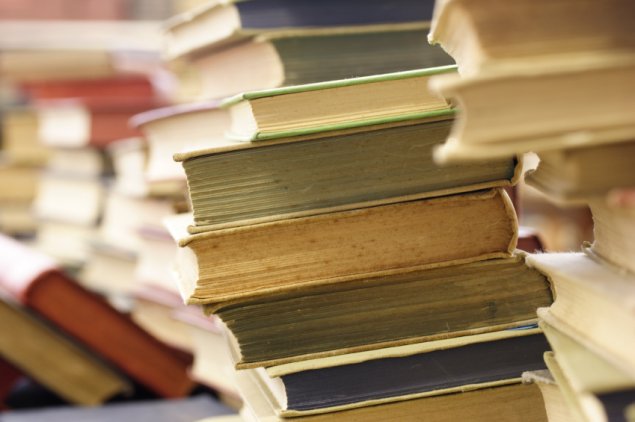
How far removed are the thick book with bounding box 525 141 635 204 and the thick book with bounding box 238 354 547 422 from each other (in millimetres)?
262

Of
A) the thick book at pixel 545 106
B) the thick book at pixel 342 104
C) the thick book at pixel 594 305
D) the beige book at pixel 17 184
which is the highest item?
the beige book at pixel 17 184

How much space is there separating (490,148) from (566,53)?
2.6 inches

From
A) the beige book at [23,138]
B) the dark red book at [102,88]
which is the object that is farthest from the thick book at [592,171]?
the beige book at [23,138]

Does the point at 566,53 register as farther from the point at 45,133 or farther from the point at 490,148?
the point at 45,133

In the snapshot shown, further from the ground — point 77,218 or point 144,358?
point 77,218

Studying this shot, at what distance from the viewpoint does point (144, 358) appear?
1.06 meters

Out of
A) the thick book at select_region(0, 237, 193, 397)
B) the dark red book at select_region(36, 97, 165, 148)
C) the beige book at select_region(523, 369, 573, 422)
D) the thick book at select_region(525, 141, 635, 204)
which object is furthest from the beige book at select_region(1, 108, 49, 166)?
the thick book at select_region(525, 141, 635, 204)

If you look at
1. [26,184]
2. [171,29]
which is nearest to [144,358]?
[171,29]

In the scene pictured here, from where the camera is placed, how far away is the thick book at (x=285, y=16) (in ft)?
2.64

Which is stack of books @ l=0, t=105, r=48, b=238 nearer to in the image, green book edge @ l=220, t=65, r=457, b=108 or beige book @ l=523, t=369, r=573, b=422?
green book edge @ l=220, t=65, r=457, b=108

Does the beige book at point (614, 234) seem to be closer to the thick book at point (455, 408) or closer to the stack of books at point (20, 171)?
the thick book at point (455, 408)

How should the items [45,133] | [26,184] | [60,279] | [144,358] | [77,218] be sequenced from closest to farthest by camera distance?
[60,279] < [144,358] < [77,218] < [45,133] < [26,184]

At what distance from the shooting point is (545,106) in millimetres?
432

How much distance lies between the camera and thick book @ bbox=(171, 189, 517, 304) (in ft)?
2.11
